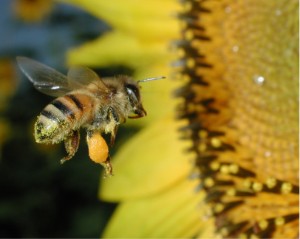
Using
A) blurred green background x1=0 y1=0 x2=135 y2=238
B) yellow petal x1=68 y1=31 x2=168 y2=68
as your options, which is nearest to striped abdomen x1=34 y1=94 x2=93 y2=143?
yellow petal x1=68 y1=31 x2=168 y2=68

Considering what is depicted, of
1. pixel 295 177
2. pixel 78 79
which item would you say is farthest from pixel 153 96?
pixel 78 79

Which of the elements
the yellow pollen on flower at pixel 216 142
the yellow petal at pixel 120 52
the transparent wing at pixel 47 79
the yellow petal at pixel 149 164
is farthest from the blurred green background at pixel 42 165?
the transparent wing at pixel 47 79

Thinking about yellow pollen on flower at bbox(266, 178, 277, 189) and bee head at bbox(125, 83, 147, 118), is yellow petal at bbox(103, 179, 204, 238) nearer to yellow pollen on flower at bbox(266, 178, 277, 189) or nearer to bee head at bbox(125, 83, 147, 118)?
yellow pollen on flower at bbox(266, 178, 277, 189)

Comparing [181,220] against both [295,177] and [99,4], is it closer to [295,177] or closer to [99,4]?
[295,177]

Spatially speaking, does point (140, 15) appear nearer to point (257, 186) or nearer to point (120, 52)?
point (120, 52)

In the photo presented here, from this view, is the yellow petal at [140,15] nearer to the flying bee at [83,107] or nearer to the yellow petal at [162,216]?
the yellow petal at [162,216]

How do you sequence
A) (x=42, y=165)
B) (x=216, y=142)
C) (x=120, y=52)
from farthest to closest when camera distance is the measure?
(x=42, y=165), (x=120, y=52), (x=216, y=142)

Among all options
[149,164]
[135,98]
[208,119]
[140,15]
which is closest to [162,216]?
[149,164]

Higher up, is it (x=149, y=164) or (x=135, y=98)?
(x=135, y=98)
